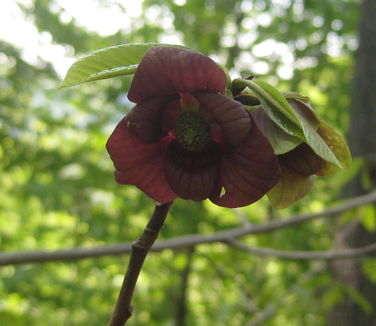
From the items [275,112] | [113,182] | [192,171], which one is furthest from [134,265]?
[113,182]

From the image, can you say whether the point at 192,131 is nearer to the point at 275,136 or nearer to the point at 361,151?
the point at 275,136

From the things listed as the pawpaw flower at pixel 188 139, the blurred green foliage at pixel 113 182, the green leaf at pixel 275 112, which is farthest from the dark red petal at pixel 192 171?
the blurred green foliage at pixel 113 182

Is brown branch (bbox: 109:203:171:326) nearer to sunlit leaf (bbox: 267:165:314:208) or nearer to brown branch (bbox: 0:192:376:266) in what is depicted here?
sunlit leaf (bbox: 267:165:314:208)

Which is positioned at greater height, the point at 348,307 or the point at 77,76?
the point at 77,76

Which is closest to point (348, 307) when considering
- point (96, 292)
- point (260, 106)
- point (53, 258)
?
point (96, 292)

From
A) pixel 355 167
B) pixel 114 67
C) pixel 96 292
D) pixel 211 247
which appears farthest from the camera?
pixel 211 247

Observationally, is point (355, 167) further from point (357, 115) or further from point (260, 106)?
point (260, 106)

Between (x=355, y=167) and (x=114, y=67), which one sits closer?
(x=114, y=67)

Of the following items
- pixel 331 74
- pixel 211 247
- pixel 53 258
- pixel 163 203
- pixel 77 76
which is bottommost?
pixel 211 247

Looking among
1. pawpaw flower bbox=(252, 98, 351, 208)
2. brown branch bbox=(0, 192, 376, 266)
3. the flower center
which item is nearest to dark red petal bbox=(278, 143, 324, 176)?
pawpaw flower bbox=(252, 98, 351, 208)
